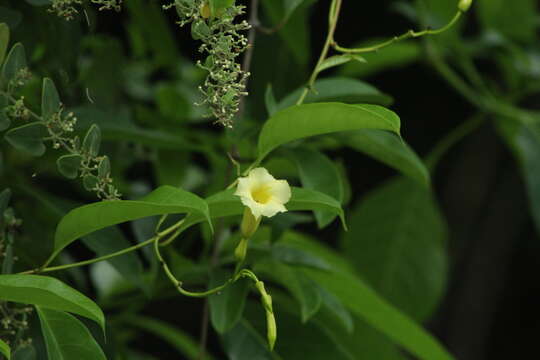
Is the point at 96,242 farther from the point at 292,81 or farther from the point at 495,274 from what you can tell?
the point at 495,274

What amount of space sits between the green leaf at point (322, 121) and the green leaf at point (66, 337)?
0.50 ft

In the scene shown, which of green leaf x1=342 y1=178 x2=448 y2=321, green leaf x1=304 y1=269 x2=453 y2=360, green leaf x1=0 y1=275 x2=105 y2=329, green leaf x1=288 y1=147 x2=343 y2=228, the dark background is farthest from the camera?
the dark background

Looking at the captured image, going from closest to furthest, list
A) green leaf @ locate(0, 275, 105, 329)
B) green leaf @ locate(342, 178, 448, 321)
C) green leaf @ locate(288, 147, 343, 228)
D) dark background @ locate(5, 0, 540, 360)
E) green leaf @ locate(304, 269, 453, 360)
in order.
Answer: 1. green leaf @ locate(0, 275, 105, 329)
2. green leaf @ locate(288, 147, 343, 228)
3. green leaf @ locate(304, 269, 453, 360)
4. green leaf @ locate(342, 178, 448, 321)
5. dark background @ locate(5, 0, 540, 360)

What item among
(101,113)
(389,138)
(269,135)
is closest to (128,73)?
(101,113)

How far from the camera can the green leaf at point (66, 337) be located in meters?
0.50

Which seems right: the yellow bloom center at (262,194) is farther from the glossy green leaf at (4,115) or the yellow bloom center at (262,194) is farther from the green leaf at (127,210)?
the glossy green leaf at (4,115)

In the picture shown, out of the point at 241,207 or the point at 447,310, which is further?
the point at 447,310

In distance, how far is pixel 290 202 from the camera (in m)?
0.50

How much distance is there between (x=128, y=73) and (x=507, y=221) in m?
0.85

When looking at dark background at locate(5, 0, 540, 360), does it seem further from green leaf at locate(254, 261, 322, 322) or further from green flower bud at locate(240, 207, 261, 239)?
green flower bud at locate(240, 207, 261, 239)

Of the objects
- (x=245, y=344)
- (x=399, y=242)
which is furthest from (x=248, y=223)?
(x=399, y=242)

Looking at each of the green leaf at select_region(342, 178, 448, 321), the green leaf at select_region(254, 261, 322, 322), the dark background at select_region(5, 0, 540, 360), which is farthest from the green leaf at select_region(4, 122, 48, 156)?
the dark background at select_region(5, 0, 540, 360)

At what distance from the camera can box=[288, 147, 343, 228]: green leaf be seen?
0.64 metres

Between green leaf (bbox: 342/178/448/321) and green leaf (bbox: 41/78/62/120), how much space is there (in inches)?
30.8
